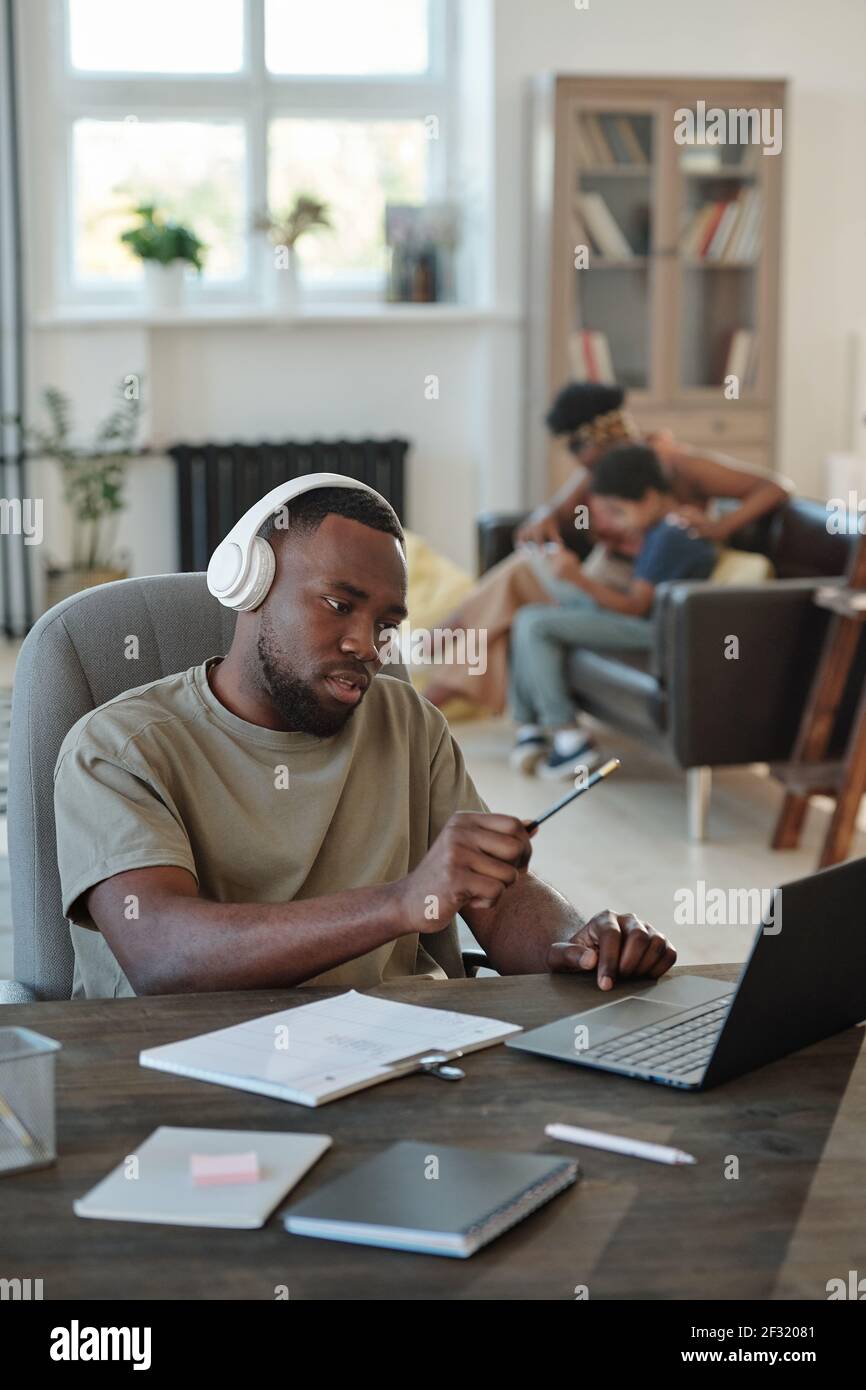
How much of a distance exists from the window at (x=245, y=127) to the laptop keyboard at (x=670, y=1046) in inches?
220

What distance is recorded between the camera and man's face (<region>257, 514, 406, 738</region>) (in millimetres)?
1599

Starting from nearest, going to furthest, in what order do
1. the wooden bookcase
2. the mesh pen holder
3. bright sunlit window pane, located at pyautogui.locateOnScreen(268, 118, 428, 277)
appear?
the mesh pen holder
the wooden bookcase
bright sunlit window pane, located at pyautogui.locateOnScreen(268, 118, 428, 277)

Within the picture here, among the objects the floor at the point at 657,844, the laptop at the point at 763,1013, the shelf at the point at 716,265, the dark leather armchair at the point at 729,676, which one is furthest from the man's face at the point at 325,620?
the shelf at the point at 716,265

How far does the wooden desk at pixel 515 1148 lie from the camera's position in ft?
2.98

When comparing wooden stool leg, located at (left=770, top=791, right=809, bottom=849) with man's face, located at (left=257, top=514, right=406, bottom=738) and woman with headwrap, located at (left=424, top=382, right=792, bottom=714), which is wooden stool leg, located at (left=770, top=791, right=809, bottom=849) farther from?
man's face, located at (left=257, top=514, right=406, bottom=738)

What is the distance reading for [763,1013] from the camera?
117 centimetres

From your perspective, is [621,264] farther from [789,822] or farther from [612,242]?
[789,822]

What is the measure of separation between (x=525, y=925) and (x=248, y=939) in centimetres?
35

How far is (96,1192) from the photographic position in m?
1.00

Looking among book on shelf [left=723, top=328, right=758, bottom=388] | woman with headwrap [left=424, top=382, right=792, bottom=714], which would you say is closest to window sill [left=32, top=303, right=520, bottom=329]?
book on shelf [left=723, top=328, right=758, bottom=388]

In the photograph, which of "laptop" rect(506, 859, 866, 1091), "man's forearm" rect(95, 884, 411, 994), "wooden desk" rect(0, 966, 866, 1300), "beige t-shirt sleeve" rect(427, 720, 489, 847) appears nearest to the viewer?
"wooden desk" rect(0, 966, 866, 1300)

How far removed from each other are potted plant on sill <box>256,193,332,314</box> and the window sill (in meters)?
0.08

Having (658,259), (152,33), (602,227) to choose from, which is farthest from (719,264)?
(152,33)
